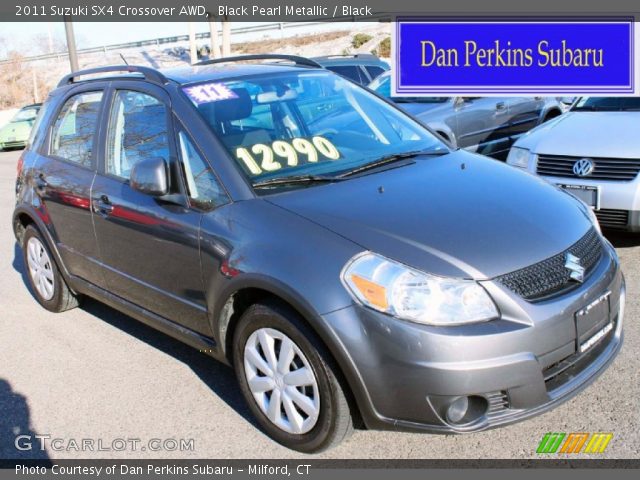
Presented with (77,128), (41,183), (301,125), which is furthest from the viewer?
(41,183)

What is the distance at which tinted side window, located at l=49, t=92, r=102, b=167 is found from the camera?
438cm

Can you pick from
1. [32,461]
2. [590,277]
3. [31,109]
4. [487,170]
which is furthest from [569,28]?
[31,109]

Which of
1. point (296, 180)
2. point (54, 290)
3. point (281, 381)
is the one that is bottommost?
point (54, 290)

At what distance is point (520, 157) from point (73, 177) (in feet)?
12.5

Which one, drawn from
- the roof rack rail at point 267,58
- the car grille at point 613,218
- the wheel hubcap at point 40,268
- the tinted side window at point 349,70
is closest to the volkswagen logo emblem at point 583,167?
the car grille at point 613,218

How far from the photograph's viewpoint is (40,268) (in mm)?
5270

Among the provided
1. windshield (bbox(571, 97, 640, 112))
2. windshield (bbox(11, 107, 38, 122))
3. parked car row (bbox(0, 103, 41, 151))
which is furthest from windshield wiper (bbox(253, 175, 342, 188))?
windshield (bbox(11, 107, 38, 122))

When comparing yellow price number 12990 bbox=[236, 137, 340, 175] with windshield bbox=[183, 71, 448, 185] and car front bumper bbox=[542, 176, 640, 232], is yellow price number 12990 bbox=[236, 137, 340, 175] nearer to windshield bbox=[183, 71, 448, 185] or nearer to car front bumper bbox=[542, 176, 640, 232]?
windshield bbox=[183, 71, 448, 185]

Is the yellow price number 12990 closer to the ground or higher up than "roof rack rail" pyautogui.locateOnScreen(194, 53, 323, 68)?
closer to the ground

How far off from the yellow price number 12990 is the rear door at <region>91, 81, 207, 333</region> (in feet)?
1.25

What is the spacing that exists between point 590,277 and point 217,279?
1761mm

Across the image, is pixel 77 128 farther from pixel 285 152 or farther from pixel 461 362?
pixel 461 362

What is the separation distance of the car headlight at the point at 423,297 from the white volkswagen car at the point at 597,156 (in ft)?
10.0

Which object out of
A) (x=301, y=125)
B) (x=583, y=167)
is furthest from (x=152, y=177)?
(x=583, y=167)
